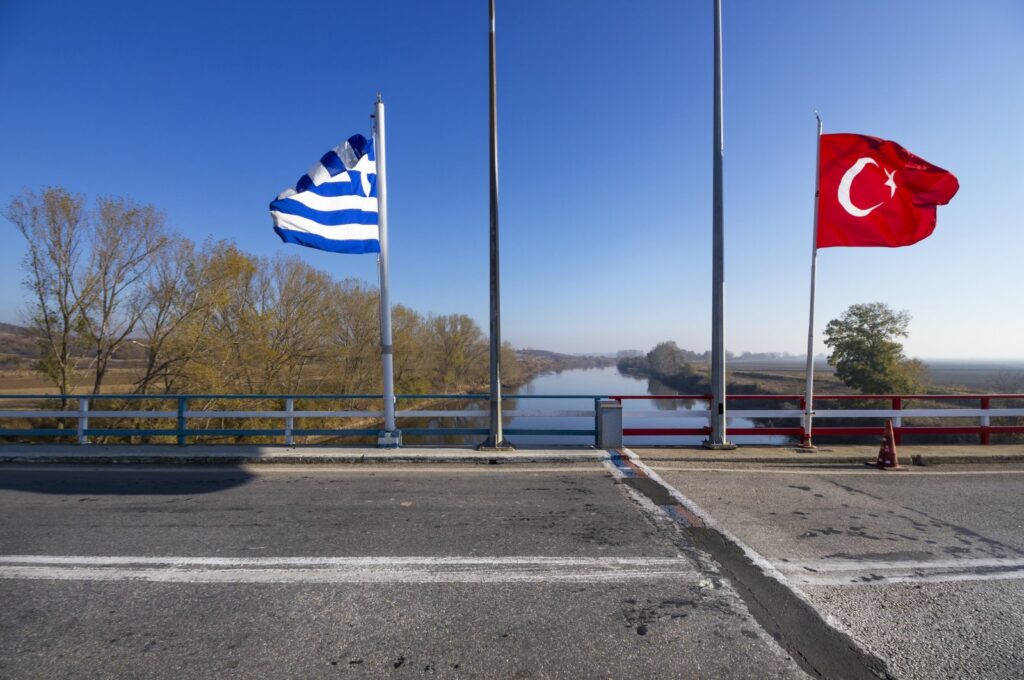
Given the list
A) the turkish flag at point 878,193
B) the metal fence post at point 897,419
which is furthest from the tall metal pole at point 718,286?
the metal fence post at point 897,419

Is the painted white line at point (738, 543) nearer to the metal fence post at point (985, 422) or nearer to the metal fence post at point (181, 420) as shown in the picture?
the metal fence post at point (985, 422)

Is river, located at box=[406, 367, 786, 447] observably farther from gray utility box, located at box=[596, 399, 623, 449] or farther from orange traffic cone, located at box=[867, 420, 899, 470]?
orange traffic cone, located at box=[867, 420, 899, 470]

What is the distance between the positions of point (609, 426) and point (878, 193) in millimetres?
6532

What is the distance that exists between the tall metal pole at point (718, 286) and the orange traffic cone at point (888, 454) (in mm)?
2171

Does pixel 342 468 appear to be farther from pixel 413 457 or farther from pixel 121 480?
pixel 121 480

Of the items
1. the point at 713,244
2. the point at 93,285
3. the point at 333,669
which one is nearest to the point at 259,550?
the point at 333,669

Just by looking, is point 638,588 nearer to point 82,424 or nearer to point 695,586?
point 695,586

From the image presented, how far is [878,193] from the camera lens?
320 inches

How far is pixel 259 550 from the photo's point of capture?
3.89 m

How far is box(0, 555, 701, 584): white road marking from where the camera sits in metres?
3.41

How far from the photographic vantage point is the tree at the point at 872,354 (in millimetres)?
27938

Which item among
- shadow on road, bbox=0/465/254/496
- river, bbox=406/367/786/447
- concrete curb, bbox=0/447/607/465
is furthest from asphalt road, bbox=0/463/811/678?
river, bbox=406/367/786/447

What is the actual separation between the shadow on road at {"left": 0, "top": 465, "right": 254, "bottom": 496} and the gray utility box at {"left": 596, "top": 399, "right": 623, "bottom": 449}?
5.69 metres

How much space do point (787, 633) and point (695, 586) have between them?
0.65 m
